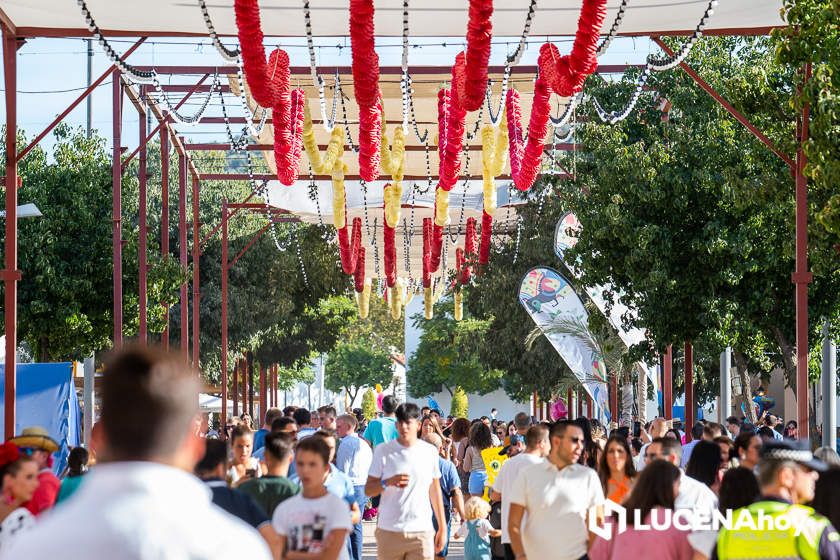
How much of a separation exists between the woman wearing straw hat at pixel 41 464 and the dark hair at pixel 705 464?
4001 mm

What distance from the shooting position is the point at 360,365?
13100 centimetres

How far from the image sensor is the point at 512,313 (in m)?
44.4

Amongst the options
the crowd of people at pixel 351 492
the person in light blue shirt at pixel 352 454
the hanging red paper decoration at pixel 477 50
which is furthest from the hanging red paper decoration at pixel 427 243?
the hanging red paper decoration at pixel 477 50

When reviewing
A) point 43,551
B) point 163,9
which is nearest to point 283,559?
point 43,551

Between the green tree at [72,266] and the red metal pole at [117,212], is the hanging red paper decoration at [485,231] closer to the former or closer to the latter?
the green tree at [72,266]

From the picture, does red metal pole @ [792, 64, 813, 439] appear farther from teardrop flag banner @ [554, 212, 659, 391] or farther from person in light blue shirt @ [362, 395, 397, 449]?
teardrop flag banner @ [554, 212, 659, 391]

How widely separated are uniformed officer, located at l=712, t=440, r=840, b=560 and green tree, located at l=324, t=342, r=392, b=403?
397 feet

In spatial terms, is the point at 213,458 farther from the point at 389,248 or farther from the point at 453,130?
the point at 389,248

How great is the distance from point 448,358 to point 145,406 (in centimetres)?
8370

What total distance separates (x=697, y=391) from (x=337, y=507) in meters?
35.7

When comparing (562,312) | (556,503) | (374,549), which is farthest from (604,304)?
(556,503)

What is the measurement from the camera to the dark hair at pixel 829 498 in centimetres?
718

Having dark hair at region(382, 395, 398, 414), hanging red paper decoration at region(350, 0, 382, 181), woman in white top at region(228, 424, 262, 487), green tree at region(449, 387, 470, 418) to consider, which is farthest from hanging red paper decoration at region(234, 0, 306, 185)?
green tree at region(449, 387, 470, 418)

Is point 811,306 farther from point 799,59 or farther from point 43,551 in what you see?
point 43,551
